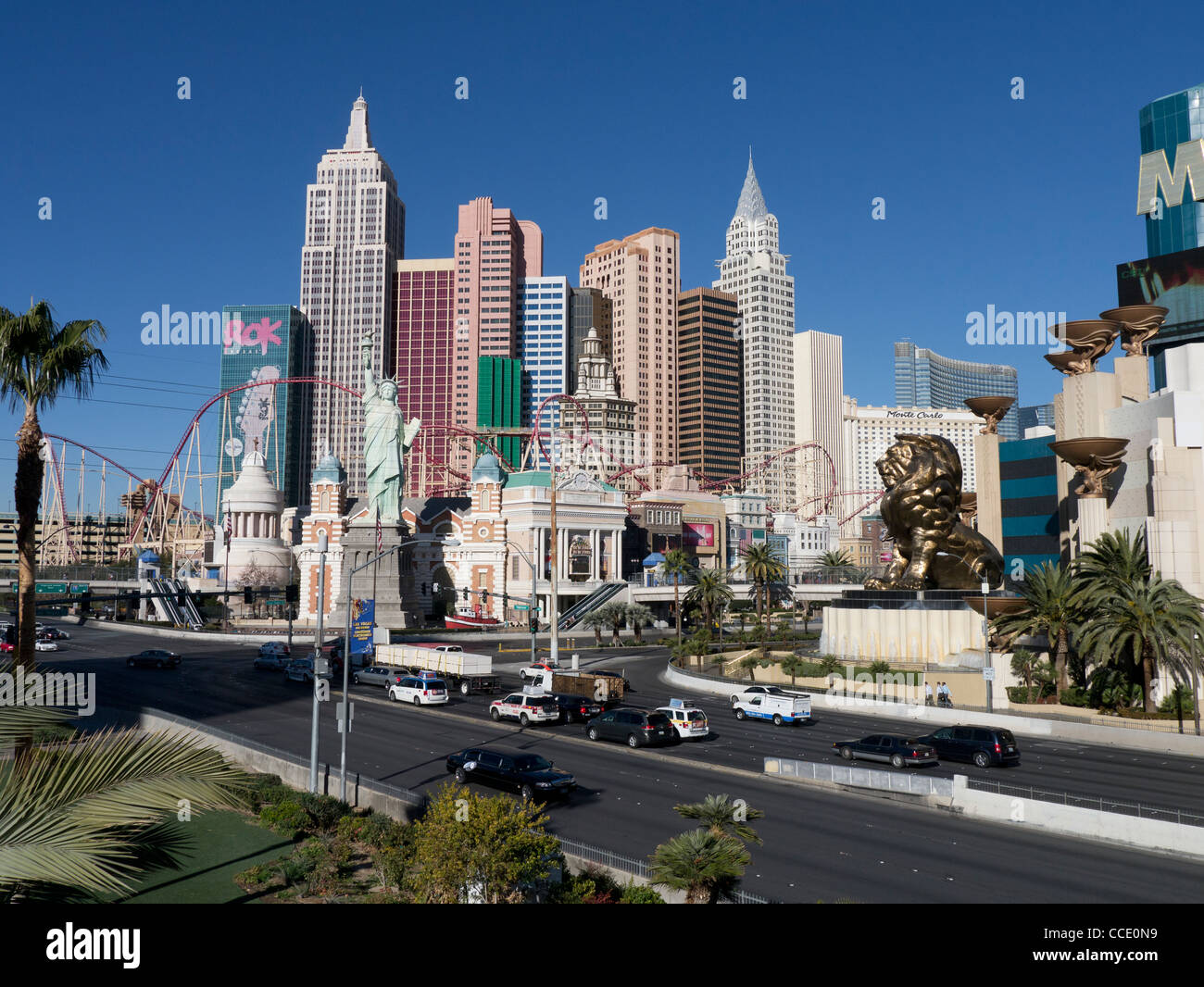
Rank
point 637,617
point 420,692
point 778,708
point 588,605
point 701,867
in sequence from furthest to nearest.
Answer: point 588,605 → point 637,617 → point 420,692 → point 778,708 → point 701,867

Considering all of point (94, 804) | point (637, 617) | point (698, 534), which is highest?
point (698, 534)

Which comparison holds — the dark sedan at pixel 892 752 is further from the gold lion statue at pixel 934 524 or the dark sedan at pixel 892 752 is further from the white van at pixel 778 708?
the gold lion statue at pixel 934 524

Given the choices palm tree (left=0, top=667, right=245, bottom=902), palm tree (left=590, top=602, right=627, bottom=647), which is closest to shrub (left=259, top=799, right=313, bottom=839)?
palm tree (left=0, top=667, right=245, bottom=902)

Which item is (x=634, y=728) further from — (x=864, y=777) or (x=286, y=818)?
(x=286, y=818)

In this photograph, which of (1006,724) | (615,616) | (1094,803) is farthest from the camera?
(615,616)

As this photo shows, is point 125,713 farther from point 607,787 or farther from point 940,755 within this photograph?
point 940,755

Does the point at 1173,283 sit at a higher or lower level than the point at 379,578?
higher

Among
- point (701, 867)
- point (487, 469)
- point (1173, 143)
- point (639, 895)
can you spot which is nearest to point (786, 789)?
point (639, 895)
